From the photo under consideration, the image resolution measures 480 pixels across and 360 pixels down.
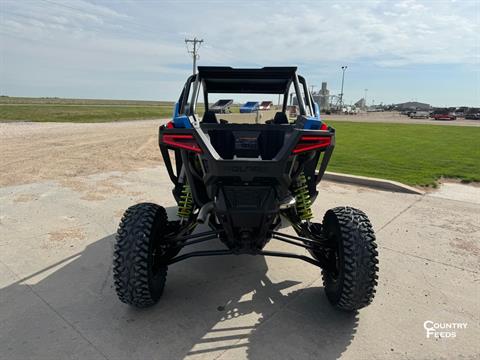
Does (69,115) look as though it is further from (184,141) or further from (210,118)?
(184,141)

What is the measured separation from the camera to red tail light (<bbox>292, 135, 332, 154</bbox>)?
98.1 inches

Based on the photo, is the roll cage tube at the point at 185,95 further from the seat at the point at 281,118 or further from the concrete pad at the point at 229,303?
the concrete pad at the point at 229,303

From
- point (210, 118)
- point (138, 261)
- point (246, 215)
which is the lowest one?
point (138, 261)

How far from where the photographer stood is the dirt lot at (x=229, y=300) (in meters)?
2.45

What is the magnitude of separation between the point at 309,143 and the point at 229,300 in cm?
155

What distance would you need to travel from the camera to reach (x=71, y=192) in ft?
20.5

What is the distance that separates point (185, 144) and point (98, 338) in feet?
5.10

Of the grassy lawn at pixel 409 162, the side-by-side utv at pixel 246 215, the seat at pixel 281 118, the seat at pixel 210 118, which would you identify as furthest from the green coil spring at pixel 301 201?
the grassy lawn at pixel 409 162

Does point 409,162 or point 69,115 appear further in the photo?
point 69,115

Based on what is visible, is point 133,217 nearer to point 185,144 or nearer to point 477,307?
point 185,144

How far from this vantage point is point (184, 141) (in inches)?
101

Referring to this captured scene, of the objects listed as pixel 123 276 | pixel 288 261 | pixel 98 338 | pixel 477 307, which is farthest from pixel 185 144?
pixel 477 307

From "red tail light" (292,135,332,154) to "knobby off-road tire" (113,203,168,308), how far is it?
133 cm

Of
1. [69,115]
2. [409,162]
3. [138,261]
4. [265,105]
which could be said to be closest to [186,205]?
[138,261]
